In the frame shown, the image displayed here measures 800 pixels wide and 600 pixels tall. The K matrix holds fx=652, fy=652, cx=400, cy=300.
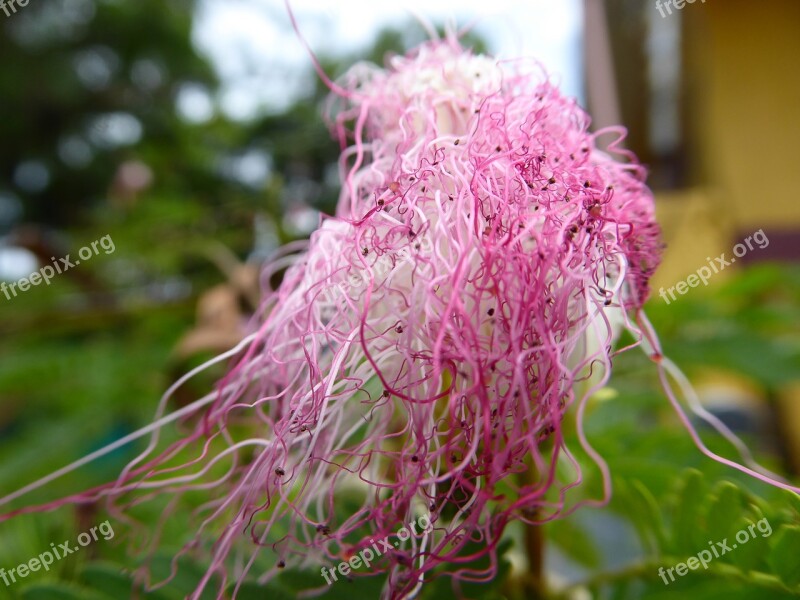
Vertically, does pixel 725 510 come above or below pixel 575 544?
above

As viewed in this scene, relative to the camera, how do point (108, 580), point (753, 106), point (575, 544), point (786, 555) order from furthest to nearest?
1. point (753, 106)
2. point (575, 544)
3. point (108, 580)
4. point (786, 555)

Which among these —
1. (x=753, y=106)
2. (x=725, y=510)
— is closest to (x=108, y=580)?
(x=725, y=510)

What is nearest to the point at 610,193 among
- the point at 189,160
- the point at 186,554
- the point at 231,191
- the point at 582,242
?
the point at 582,242

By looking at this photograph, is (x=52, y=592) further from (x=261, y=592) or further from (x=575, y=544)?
(x=575, y=544)

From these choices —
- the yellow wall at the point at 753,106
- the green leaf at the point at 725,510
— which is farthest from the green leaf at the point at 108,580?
the yellow wall at the point at 753,106

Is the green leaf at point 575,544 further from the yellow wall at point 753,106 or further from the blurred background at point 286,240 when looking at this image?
the yellow wall at point 753,106

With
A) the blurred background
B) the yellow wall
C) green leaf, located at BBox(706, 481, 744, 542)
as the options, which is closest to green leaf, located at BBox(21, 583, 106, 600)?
the blurred background

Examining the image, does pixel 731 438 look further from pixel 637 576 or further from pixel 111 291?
pixel 111 291
